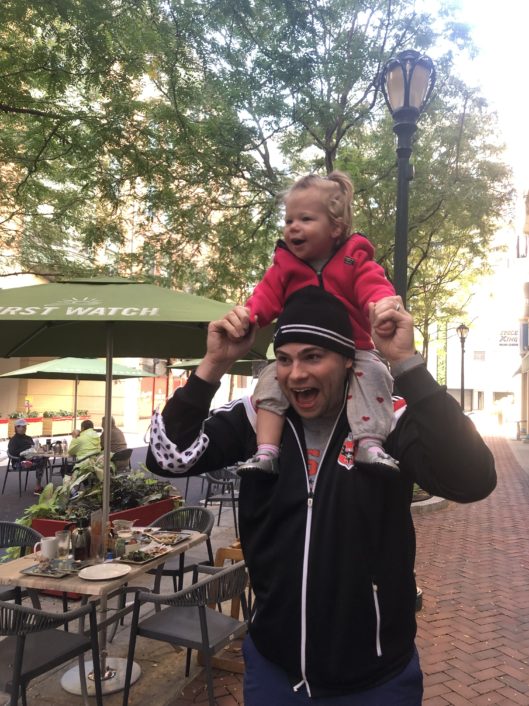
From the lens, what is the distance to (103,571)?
407cm

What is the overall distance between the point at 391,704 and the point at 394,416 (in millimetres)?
784

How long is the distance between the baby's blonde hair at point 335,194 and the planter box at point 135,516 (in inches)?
213

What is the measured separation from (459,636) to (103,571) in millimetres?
3273

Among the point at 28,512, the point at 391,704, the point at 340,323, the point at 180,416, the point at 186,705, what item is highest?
the point at 340,323

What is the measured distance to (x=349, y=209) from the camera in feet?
6.54

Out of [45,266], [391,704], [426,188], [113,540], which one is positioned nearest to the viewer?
[391,704]

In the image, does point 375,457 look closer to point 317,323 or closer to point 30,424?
point 317,323

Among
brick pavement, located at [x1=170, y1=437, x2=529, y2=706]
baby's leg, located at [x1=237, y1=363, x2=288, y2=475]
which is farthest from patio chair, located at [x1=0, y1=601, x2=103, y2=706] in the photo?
baby's leg, located at [x1=237, y1=363, x2=288, y2=475]

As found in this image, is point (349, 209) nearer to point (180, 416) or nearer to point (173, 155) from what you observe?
point (180, 416)

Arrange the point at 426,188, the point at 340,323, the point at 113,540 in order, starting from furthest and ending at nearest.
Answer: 1. the point at 426,188
2. the point at 113,540
3. the point at 340,323

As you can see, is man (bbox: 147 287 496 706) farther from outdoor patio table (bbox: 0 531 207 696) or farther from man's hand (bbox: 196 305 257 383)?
outdoor patio table (bbox: 0 531 207 696)

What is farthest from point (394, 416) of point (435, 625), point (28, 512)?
point (28, 512)

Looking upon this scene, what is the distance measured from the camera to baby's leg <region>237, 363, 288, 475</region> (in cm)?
175

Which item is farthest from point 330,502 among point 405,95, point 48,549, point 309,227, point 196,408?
point 405,95
